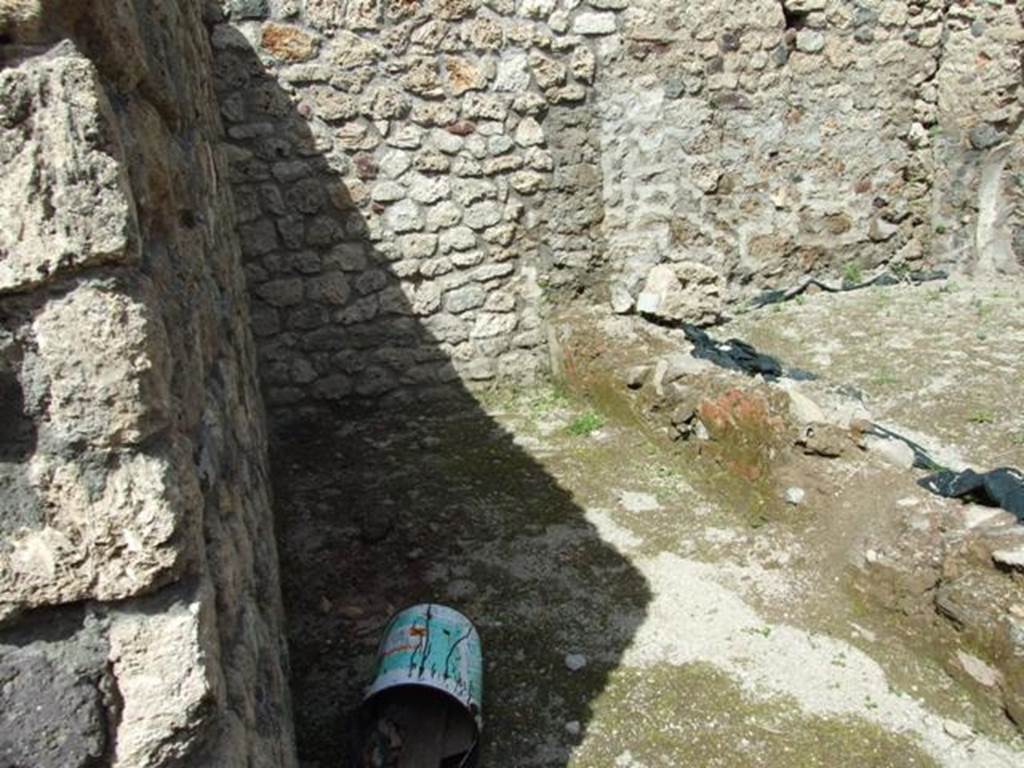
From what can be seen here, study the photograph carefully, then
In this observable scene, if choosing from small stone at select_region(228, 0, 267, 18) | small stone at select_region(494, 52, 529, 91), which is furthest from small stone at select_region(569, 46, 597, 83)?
small stone at select_region(228, 0, 267, 18)

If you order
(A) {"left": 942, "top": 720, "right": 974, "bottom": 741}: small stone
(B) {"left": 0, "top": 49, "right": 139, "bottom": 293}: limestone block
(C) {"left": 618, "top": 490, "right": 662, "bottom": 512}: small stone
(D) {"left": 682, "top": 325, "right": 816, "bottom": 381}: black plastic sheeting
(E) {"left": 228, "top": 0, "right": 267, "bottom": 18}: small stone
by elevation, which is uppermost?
(E) {"left": 228, "top": 0, "right": 267, "bottom": 18}: small stone

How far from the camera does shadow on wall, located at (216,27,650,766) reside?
8.07 ft

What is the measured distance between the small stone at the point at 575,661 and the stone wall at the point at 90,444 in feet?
4.63

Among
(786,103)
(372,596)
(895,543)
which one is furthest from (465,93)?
(895,543)

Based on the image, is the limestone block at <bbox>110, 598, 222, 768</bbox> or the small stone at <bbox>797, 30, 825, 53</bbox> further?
the small stone at <bbox>797, 30, 825, 53</bbox>

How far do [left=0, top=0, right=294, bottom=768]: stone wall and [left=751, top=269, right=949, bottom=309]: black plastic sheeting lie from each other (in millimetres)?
4864

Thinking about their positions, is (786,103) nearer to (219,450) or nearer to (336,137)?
(336,137)

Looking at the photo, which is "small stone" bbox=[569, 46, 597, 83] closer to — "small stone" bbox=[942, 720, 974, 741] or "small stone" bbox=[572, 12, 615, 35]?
"small stone" bbox=[572, 12, 615, 35]

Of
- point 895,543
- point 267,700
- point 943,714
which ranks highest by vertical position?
point 267,700

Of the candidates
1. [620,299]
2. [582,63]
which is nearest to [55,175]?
[582,63]

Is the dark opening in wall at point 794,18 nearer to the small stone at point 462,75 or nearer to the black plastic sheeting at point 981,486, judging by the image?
the small stone at point 462,75

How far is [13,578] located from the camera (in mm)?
1025

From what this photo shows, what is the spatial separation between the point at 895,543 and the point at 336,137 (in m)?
3.17

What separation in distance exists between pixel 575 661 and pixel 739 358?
226 cm
